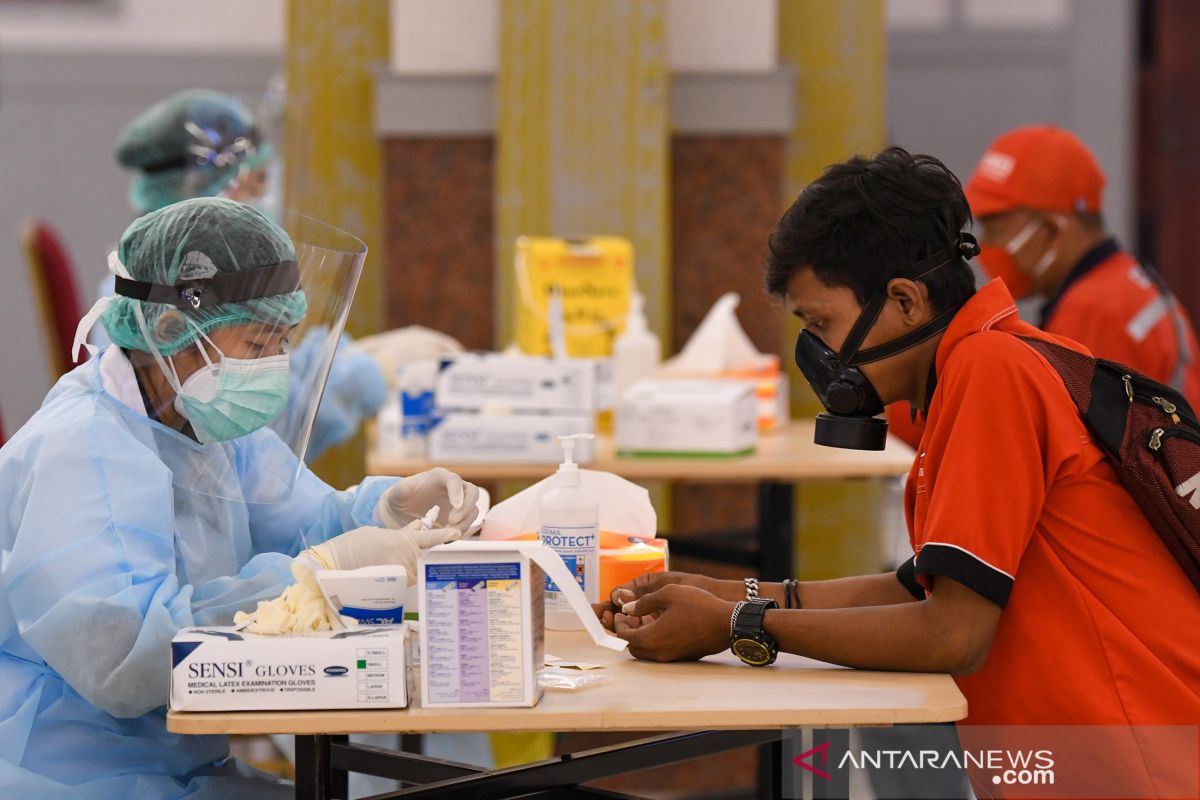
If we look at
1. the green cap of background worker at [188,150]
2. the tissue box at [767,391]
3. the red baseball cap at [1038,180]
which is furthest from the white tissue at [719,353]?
the green cap of background worker at [188,150]

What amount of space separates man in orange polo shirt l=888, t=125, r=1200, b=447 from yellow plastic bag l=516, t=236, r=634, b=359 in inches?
38.4

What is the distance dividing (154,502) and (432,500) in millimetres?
452

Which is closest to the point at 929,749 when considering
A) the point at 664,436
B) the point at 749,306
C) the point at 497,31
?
the point at 664,436

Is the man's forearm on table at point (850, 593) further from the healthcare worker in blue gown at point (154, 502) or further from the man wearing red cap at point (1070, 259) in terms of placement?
the man wearing red cap at point (1070, 259)

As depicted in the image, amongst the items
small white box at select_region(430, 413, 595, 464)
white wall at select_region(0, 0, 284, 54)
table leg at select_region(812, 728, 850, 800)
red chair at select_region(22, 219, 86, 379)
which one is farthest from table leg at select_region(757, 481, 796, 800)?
white wall at select_region(0, 0, 284, 54)

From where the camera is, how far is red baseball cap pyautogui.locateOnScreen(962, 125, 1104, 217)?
11.6ft

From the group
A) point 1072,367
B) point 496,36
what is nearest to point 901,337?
point 1072,367

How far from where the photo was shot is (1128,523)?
5.64 feet

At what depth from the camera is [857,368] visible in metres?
1.85

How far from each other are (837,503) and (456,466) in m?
1.67

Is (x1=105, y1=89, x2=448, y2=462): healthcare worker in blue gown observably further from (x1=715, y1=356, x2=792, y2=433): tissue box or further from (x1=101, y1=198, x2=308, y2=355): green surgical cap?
(x1=101, y1=198, x2=308, y2=355): green surgical cap

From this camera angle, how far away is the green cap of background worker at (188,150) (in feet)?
12.4

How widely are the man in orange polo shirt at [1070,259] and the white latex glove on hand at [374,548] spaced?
7.01 feet

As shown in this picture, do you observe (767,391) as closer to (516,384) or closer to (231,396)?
(516,384)
